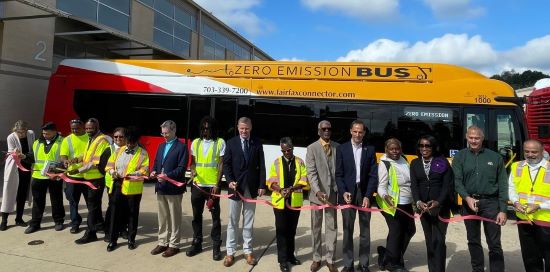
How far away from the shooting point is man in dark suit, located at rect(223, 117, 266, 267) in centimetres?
417

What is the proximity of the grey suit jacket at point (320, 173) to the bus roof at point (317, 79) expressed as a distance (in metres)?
3.81

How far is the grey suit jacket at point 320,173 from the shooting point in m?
4.02

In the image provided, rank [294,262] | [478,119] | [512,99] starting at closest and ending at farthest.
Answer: [294,262] < [512,99] < [478,119]

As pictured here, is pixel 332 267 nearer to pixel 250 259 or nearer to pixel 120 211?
pixel 250 259

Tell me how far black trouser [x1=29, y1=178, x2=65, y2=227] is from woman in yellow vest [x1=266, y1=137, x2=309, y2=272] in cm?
333

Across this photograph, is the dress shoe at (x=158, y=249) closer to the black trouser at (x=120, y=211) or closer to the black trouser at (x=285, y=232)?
the black trouser at (x=120, y=211)

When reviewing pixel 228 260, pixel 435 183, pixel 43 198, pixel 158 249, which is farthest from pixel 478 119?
pixel 43 198

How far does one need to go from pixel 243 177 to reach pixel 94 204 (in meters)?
2.25

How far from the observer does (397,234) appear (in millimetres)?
3891

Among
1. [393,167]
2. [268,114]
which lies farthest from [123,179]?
[268,114]

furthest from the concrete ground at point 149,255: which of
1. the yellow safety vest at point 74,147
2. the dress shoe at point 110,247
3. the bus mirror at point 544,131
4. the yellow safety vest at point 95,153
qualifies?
the bus mirror at point 544,131

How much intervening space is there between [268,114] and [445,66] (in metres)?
3.88

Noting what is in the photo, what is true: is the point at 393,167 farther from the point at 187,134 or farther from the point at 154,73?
the point at 154,73

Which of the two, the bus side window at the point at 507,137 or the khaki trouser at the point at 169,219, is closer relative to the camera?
the khaki trouser at the point at 169,219
